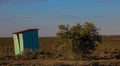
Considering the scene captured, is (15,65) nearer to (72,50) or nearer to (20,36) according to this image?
(72,50)

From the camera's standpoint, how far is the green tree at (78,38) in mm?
36188

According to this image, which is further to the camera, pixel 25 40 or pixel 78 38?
pixel 25 40

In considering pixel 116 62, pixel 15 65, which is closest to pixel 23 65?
pixel 15 65

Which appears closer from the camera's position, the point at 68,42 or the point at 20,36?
the point at 68,42

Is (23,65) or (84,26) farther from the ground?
(84,26)

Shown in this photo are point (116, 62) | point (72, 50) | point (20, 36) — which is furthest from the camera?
point (20, 36)

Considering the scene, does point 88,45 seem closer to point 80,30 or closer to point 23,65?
point 80,30

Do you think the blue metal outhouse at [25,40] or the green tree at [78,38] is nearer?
the green tree at [78,38]

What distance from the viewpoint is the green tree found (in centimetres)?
3619

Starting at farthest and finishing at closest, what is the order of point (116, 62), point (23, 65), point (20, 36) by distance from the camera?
1. point (20, 36)
2. point (116, 62)
3. point (23, 65)

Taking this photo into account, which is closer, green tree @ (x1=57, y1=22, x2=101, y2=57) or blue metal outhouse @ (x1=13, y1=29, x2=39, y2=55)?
green tree @ (x1=57, y1=22, x2=101, y2=57)

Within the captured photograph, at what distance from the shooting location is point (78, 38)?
36188 millimetres

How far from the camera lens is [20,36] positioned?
1640 inches

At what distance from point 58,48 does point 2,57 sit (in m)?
5.03
